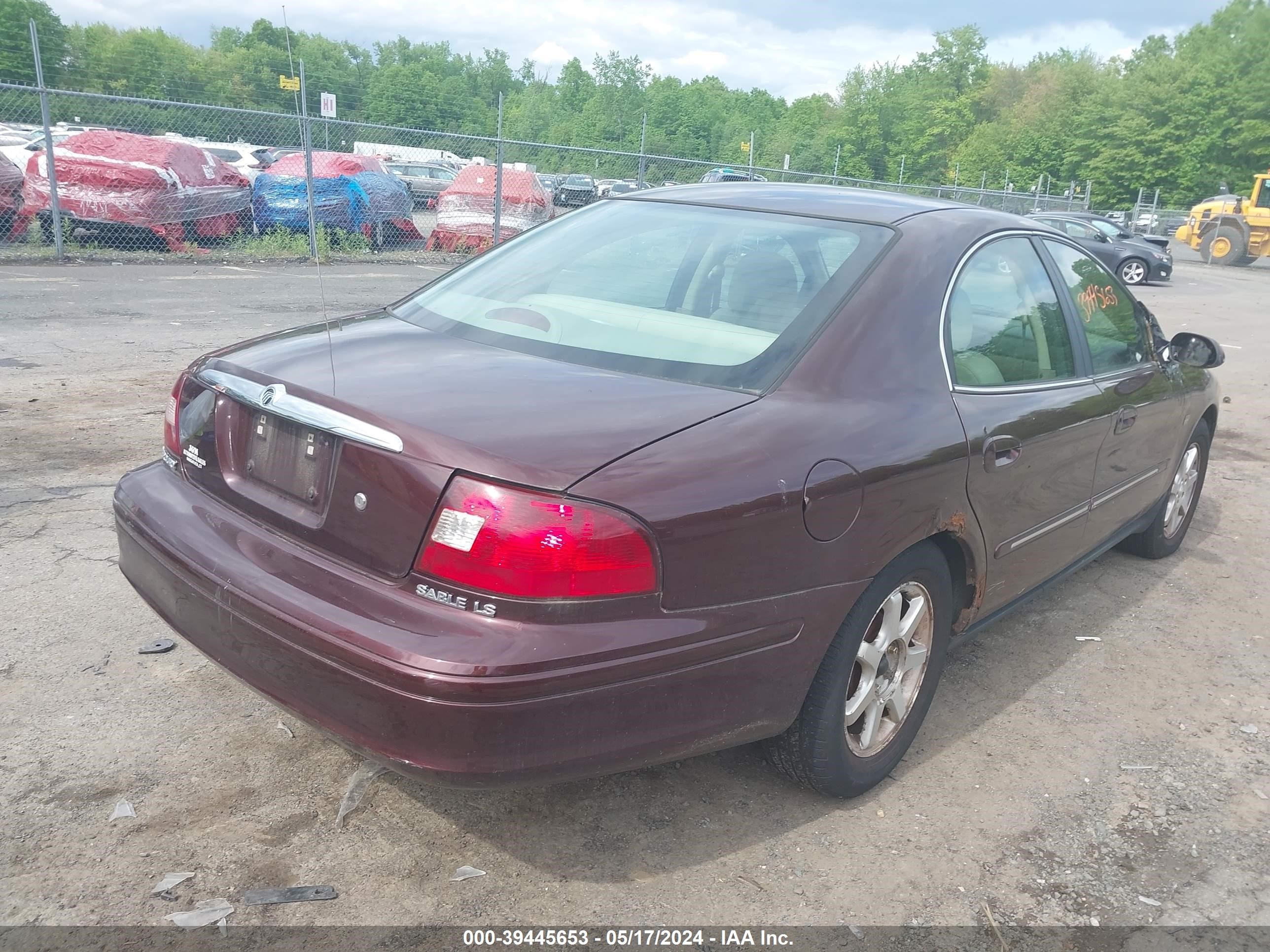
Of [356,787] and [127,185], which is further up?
[127,185]

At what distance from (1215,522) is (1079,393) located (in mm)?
2825

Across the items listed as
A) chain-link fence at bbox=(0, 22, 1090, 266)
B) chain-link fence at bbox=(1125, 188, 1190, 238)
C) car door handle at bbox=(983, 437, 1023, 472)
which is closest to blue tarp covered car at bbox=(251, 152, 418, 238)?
chain-link fence at bbox=(0, 22, 1090, 266)

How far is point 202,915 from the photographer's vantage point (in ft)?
7.27

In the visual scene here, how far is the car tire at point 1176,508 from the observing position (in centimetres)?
479

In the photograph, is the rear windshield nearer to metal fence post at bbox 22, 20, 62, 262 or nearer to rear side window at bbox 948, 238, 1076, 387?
rear side window at bbox 948, 238, 1076, 387

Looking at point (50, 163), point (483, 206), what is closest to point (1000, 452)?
point (50, 163)

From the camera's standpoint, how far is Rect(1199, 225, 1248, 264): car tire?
31.1 metres

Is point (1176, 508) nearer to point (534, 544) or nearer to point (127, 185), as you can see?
point (534, 544)

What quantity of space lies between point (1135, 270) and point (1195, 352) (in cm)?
2049

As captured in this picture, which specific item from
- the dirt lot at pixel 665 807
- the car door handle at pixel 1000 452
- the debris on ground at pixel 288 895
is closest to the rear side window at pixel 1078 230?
the dirt lot at pixel 665 807

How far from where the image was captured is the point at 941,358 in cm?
286

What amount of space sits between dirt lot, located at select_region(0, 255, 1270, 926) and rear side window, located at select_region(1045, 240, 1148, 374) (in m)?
1.09

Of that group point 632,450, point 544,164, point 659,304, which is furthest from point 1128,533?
point 544,164

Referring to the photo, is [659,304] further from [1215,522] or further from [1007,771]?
[1215,522]
